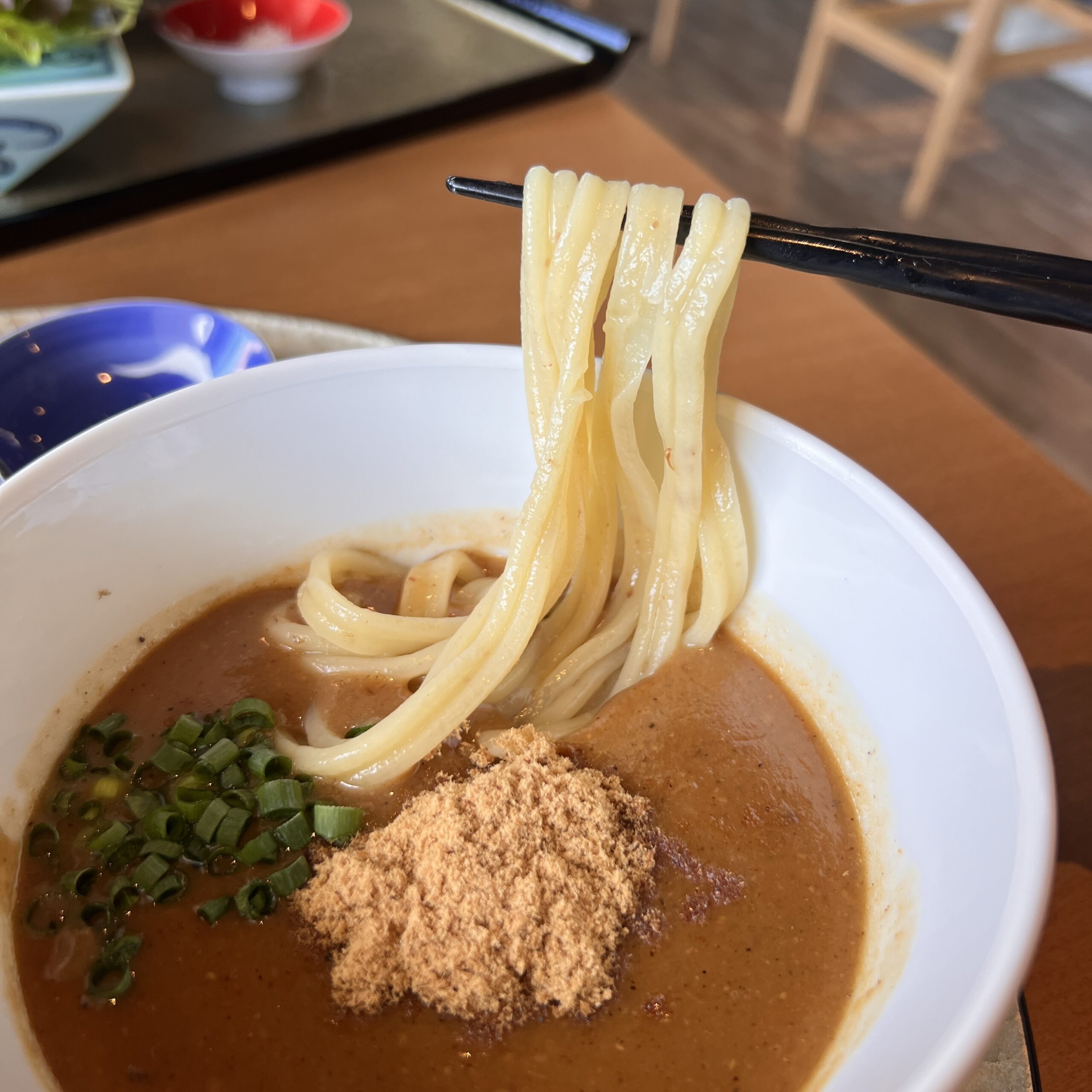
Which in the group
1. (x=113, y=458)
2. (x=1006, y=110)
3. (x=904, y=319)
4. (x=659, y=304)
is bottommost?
(x=904, y=319)

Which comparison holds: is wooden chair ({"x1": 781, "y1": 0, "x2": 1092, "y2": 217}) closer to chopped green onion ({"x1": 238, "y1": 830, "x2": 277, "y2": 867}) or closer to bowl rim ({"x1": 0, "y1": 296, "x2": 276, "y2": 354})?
bowl rim ({"x1": 0, "y1": 296, "x2": 276, "y2": 354})

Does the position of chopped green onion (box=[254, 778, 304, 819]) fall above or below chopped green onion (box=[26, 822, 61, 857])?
above

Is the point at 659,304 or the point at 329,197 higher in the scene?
the point at 659,304

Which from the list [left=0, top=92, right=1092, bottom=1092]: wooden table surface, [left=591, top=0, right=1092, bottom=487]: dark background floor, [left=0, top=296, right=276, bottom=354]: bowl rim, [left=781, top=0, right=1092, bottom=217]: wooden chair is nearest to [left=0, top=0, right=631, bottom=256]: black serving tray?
[left=0, top=92, right=1092, bottom=1092]: wooden table surface

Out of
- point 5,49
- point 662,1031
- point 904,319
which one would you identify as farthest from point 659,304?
point 904,319

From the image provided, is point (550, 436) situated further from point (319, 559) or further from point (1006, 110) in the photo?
point (1006, 110)

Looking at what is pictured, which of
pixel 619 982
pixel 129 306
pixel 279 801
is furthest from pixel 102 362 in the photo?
pixel 619 982
